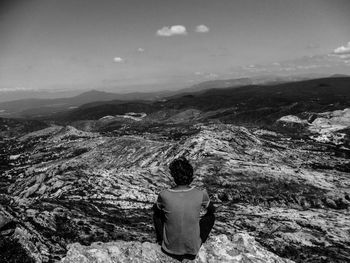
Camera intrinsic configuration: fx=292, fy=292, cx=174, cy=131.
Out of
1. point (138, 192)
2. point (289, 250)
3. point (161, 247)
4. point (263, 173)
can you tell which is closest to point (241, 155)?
point (263, 173)

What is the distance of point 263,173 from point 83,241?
1700 centimetres

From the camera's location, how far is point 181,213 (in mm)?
7652

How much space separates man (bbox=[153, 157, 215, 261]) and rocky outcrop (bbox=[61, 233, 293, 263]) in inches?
28.4

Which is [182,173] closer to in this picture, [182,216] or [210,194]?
[182,216]

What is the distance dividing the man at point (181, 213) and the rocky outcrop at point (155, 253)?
0.72 m

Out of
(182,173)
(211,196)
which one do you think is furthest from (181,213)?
(211,196)

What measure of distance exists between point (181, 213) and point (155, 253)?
2030 mm

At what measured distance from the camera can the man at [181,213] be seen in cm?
766

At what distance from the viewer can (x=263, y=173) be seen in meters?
24.8

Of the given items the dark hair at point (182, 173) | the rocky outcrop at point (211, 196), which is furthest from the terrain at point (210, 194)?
the dark hair at point (182, 173)

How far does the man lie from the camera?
25.1 feet

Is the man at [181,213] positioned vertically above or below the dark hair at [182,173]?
below

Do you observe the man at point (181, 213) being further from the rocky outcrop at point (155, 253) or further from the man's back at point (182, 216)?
the rocky outcrop at point (155, 253)

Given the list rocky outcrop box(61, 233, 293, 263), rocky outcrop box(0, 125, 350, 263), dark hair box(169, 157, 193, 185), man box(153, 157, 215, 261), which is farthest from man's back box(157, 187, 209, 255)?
rocky outcrop box(0, 125, 350, 263)
